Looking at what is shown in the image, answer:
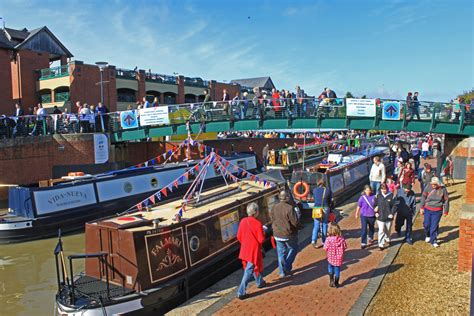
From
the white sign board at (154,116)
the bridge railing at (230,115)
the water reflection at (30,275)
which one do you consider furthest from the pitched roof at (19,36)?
the water reflection at (30,275)

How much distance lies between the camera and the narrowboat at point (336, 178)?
13210 mm

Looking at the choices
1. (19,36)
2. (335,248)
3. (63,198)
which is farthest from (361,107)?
(19,36)

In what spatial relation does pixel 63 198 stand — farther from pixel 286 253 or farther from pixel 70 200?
pixel 286 253

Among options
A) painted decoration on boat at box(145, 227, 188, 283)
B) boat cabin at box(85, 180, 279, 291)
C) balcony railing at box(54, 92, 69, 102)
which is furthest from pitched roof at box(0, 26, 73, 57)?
painted decoration on boat at box(145, 227, 188, 283)

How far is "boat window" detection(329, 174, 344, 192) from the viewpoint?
14.5 meters

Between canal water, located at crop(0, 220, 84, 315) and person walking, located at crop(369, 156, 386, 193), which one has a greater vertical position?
person walking, located at crop(369, 156, 386, 193)

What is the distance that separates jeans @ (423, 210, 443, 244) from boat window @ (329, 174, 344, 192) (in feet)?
17.1

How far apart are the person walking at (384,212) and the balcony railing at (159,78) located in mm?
33043

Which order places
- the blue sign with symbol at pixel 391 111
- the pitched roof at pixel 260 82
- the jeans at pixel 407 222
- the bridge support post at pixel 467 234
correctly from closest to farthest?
the bridge support post at pixel 467 234, the jeans at pixel 407 222, the blue sign with symbol at pixel 391 111, the pitched roof at pixel 260 82

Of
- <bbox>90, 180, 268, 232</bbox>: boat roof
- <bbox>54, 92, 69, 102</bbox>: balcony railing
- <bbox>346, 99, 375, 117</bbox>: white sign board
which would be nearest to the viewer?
<bbox>90, 180, 268, 232</bbox>: boat roof

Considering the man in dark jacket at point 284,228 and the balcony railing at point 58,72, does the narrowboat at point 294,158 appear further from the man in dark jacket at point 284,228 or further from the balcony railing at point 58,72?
the balcony railing at point 58,72

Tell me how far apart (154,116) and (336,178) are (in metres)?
10.6

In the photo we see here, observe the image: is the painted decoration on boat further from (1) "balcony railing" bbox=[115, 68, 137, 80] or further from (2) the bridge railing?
(1) "balcony railing" bbox=[115, 68, 137, 80]

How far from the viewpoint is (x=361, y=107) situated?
1825cm
